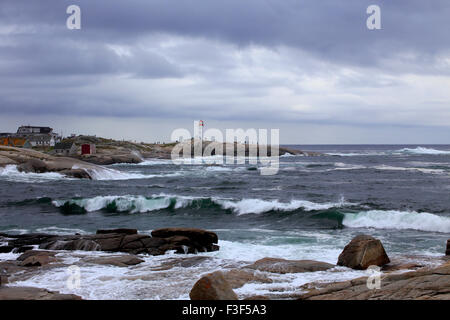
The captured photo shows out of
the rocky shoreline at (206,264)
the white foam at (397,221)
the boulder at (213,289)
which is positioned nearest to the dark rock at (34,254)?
the rocky shoreline at (206,264)

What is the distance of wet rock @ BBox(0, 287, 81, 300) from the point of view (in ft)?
28.9

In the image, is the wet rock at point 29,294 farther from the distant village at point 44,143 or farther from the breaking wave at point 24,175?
the distant village at point 44,143

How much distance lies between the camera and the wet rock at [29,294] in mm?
8797

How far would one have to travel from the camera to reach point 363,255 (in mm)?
12500

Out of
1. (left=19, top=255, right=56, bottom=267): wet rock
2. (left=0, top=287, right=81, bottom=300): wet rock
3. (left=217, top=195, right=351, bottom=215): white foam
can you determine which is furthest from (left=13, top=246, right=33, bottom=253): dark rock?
(left=217, top=195, right=351, bottom=215): white foam

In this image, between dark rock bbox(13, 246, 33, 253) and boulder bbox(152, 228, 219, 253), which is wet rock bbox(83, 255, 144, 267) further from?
dark rock bbox(13, 246, 33, 253)

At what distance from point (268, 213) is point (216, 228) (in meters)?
5.41

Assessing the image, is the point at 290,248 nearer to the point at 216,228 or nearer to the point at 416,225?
the point at 216,228

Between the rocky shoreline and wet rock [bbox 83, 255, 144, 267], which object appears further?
wet rock [bbox 83, 255, 144, 267]

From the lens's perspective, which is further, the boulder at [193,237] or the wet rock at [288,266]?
the boulder at [193,237]

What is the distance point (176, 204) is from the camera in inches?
1165

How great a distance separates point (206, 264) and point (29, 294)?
5496mm

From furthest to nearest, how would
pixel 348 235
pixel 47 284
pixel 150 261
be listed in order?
pixel 348 235 → pixel 150 261 → pixel 47 284
